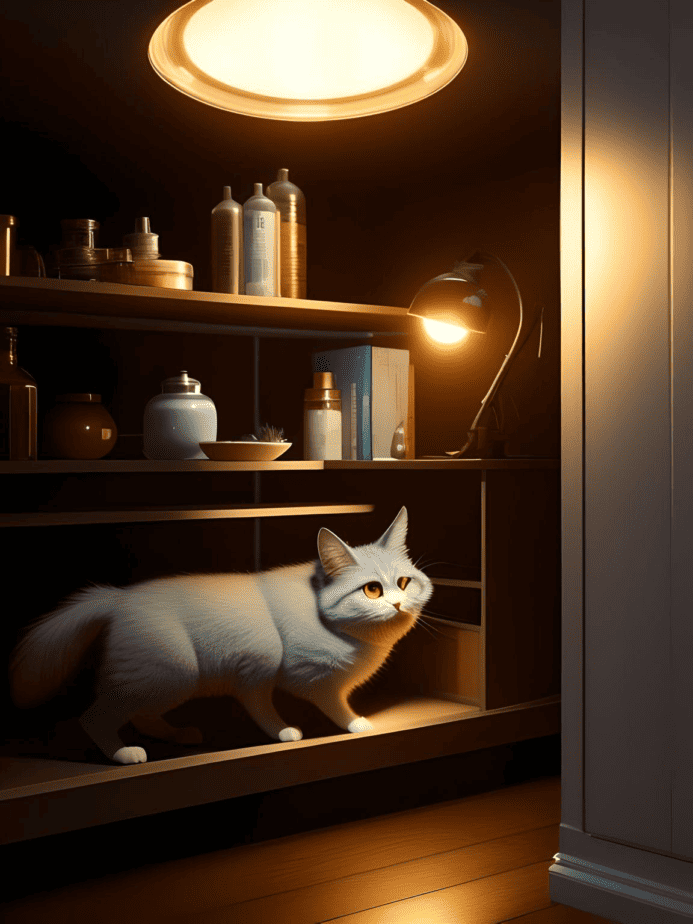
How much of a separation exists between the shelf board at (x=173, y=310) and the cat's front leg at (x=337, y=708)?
884 mm

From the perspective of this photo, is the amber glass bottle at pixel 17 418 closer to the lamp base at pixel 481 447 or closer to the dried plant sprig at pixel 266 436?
the dried plant sprig at pixel 266 436

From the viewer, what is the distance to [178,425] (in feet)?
6.32

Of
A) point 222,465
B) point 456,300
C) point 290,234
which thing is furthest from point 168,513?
point 456,300

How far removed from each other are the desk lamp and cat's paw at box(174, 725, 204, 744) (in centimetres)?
92

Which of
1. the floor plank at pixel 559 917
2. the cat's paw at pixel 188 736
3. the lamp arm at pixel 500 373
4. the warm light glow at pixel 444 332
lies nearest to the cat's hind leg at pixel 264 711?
the cat's paw at pixel 188 736

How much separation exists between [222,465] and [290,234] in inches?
23.2

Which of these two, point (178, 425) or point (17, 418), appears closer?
point (17, 418)

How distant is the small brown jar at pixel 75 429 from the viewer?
72.2 inches

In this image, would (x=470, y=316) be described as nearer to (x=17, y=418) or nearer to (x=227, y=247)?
(x=227, y=247)

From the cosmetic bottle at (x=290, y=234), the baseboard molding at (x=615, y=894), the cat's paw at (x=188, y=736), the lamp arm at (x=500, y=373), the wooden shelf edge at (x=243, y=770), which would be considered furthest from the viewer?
the lamp arm at (x=500, y=373)

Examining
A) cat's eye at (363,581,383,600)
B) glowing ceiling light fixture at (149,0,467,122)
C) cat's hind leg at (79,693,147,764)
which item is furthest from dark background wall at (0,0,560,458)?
cat's hind leg at (79,693,147,764)

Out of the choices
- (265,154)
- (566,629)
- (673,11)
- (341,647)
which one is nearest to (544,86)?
(673,11)

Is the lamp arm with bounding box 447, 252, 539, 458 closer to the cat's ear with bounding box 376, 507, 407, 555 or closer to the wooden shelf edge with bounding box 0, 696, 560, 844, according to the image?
the cat's ear with bounding box 376, 507, 407, 555

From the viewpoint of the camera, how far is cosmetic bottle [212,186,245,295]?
1951 millimetres
